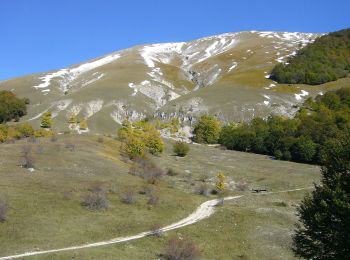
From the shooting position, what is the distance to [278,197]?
61.5 metres

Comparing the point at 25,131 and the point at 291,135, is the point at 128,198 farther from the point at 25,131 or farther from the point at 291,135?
the point at 291,135

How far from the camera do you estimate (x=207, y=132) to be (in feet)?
418

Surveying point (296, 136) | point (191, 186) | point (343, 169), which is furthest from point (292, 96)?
point (343, 169)

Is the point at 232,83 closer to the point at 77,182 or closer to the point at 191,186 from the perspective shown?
the point at 191,186

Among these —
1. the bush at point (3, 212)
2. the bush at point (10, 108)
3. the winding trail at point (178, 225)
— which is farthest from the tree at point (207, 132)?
the bush at point (3, 212)

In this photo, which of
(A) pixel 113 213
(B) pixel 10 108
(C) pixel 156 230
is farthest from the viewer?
(B) pixel 10 108

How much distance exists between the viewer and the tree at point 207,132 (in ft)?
415

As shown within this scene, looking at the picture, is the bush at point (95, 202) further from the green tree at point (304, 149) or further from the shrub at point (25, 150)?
the green tree at point (304, 149)

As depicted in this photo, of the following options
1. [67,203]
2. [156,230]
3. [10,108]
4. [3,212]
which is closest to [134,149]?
[67,203]

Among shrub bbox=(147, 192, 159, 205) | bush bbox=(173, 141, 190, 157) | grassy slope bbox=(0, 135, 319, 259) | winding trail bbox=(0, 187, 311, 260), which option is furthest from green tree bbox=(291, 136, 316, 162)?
shrub bbox=(147, 192, 159, 205)

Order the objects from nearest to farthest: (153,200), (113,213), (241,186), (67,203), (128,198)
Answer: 1. (113,213)
2. (67,203)
3. (128,198)
4. (153,200)
5. (241,186)

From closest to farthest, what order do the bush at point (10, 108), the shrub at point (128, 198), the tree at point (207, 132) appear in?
1. the shrub at point (128, 198)
2. the tree at point (207, 132)
3. the bush at point (10, 108)

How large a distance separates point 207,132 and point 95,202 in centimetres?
8590

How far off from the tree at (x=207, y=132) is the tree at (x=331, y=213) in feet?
313
